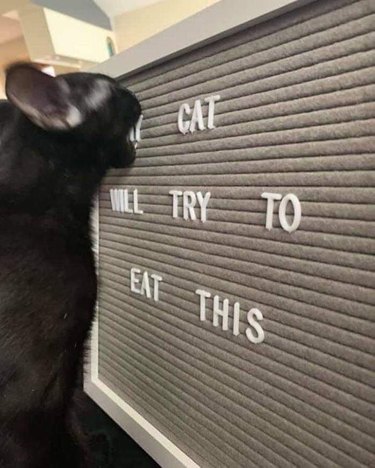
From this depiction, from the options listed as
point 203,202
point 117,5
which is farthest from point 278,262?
point 117,5

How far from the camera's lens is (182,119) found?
518 mm

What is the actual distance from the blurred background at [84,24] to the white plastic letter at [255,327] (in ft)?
2.52

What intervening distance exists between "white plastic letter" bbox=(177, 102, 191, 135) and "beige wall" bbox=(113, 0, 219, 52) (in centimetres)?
51

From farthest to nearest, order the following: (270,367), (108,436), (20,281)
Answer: (108,436)
(20,281)
(270,367)

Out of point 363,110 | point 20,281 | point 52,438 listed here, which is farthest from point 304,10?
point 52,438

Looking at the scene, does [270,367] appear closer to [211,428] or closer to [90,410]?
[211,428]

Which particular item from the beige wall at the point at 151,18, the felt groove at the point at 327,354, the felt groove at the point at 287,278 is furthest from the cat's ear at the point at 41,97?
the beige wall at the point at 151,18

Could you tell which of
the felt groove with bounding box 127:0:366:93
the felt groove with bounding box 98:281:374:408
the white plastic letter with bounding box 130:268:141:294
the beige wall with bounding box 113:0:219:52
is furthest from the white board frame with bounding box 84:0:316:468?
the beige wall with bounding box 113:0:219:52

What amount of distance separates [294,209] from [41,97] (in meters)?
0.33

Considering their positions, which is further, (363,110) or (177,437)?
(177,437)

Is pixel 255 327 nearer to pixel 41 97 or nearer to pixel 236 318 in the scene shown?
pixel 236 318

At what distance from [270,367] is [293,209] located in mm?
152

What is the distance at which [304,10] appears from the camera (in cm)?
37

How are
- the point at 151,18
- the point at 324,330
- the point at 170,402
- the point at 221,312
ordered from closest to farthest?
the point at 324,330 < the point at 221,312 < the point at 170,402 < the point at 151,18
